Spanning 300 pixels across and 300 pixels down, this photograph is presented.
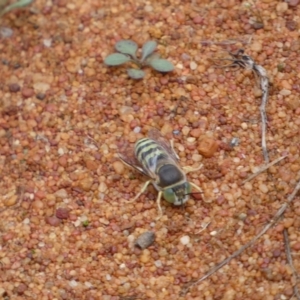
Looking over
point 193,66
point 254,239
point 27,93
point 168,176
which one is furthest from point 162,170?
point 27,93

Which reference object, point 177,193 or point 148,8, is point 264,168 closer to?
point 177,193

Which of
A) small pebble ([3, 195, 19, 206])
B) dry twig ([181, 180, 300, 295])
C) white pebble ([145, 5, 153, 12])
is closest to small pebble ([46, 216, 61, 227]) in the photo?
small pebble ([3, 195, 19, 206])

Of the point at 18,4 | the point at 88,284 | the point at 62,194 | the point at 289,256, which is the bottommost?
the point at 289,256

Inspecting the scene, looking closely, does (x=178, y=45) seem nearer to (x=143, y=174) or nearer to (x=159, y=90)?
(x=159, y=90)

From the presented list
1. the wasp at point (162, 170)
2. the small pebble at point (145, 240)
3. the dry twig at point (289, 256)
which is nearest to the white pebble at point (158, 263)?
the small pebble at point (145, 240)

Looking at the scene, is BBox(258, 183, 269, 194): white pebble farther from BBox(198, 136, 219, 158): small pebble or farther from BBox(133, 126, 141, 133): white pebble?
BBox(133, 126, 141, 133): white pebble

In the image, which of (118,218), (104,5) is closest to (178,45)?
(104,5)
